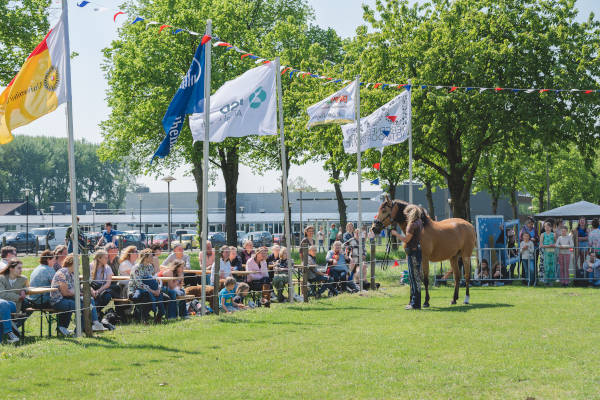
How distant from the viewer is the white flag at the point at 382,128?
18.6 meters

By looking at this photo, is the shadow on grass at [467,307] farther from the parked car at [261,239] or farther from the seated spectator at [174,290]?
the parked car at [261,239]

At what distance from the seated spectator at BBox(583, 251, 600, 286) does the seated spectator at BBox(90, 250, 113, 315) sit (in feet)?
46.6

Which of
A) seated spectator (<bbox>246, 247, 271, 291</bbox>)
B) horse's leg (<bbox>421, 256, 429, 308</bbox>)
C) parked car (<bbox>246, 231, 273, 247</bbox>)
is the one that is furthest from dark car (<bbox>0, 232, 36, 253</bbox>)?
horse's leg (<bbox>421, 256, 429, 308</bbox>)

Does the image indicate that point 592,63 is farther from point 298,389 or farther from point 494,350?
point 298,389

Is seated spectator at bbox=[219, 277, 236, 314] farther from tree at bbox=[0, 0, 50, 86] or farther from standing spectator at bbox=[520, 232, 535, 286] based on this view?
tree at bbox=[0, 0, 50, 86]

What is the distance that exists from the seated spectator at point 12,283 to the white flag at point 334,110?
8115 mm

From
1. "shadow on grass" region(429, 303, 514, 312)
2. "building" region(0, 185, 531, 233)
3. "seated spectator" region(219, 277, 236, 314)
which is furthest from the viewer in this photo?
"building" region(0, 185, 531, 233)

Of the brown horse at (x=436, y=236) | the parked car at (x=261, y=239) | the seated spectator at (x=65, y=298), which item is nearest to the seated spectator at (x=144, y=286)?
the seated spectator at (x=65, y=298)

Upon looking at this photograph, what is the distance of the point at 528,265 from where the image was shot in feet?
67.3

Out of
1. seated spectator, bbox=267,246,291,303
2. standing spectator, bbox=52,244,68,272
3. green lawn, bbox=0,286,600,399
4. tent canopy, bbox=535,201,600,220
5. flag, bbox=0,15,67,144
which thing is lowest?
green lawn, bbox=0,286,600,399

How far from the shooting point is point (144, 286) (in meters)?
12.5

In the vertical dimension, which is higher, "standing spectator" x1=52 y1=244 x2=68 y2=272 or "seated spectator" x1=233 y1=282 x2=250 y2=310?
"standing spectator" x1=52 y1=244 x2=68 y2=272

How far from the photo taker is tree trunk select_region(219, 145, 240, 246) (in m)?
36.1

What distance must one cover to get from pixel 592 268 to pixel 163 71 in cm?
2279
